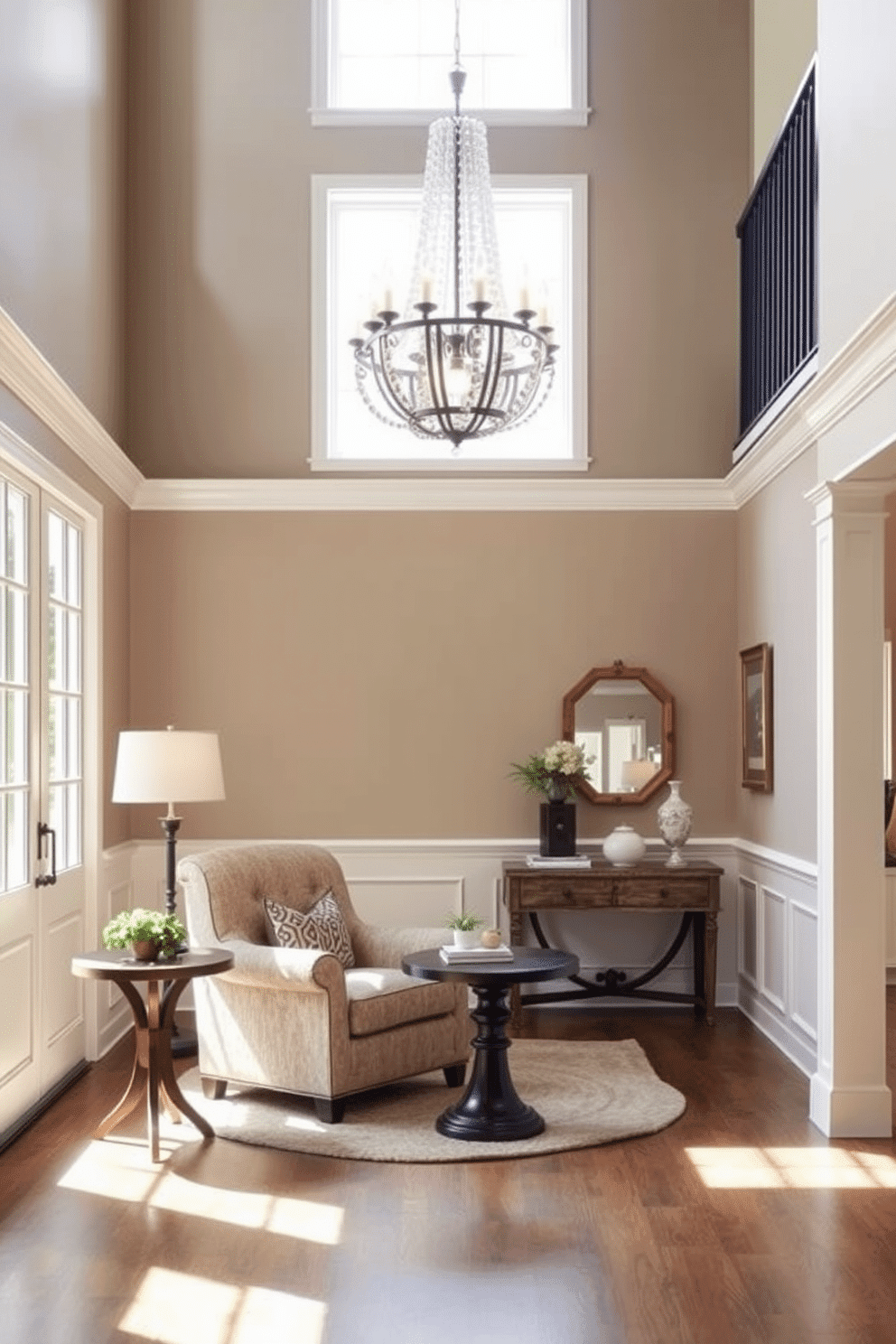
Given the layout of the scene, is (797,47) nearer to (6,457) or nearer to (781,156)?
(781,156)

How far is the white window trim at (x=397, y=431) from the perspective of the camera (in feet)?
25.6

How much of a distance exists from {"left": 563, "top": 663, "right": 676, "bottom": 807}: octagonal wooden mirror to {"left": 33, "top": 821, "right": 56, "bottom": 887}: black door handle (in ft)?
9.58

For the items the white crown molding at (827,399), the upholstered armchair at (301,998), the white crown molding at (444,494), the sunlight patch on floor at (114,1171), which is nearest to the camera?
the white crown molding at (827,399)

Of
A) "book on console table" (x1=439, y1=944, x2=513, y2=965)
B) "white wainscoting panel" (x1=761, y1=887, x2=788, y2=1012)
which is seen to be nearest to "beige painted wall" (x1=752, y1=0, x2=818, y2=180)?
"white wainscoting panel" (x1=761, y1=887, x2=788, y2=1012)

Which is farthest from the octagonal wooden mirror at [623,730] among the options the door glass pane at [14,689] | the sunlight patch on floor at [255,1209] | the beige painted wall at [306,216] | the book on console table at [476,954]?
the sunlight patch on floor at [255,1209]

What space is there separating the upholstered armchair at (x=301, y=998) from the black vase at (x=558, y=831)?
54.0 inches

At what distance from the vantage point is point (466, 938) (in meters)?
5.55

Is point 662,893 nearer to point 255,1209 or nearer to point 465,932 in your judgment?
point 465,932

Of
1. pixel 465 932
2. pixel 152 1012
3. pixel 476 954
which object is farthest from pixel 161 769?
pixel 476 954

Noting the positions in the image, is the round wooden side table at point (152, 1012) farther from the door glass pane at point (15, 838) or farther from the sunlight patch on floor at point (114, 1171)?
the door glass pane at point (15, 838)

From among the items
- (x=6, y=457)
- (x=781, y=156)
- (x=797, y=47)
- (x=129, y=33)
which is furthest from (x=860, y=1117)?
(x=129, y=33)

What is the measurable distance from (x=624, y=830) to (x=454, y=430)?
10.1ft

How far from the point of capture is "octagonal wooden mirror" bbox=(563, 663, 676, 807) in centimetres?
777

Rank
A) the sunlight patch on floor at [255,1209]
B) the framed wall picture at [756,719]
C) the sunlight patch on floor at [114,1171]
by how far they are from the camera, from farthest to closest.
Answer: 1. the framed wall picture at [756,719]
2. the sunlight patch on floor at [114,1171]
3. the sunlight patch on floor at [255,1209]
